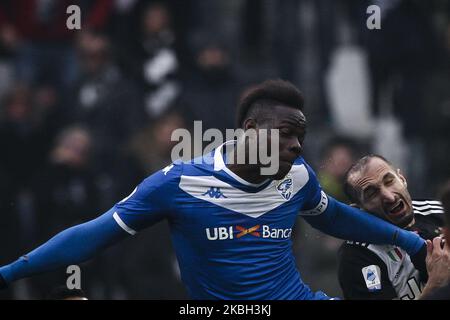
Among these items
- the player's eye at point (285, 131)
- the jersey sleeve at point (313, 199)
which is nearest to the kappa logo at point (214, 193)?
the player's eye at point (285, 131)

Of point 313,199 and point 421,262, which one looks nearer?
point 313,199

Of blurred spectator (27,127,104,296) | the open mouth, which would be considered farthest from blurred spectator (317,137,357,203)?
the open mouth

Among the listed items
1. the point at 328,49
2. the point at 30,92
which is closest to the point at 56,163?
the point at 30,92

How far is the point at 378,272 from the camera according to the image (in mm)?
7926

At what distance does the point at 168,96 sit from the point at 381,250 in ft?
18.4

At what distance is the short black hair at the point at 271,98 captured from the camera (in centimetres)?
737

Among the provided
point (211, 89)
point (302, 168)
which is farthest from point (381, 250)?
point (211, 89)

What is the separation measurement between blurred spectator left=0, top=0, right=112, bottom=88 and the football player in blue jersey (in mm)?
6901

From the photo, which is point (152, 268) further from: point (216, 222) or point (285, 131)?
point (285, 131)

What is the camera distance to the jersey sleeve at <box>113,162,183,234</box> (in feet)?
23.7

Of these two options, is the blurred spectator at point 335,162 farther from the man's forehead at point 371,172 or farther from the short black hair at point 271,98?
the short black hair at point 271,98
